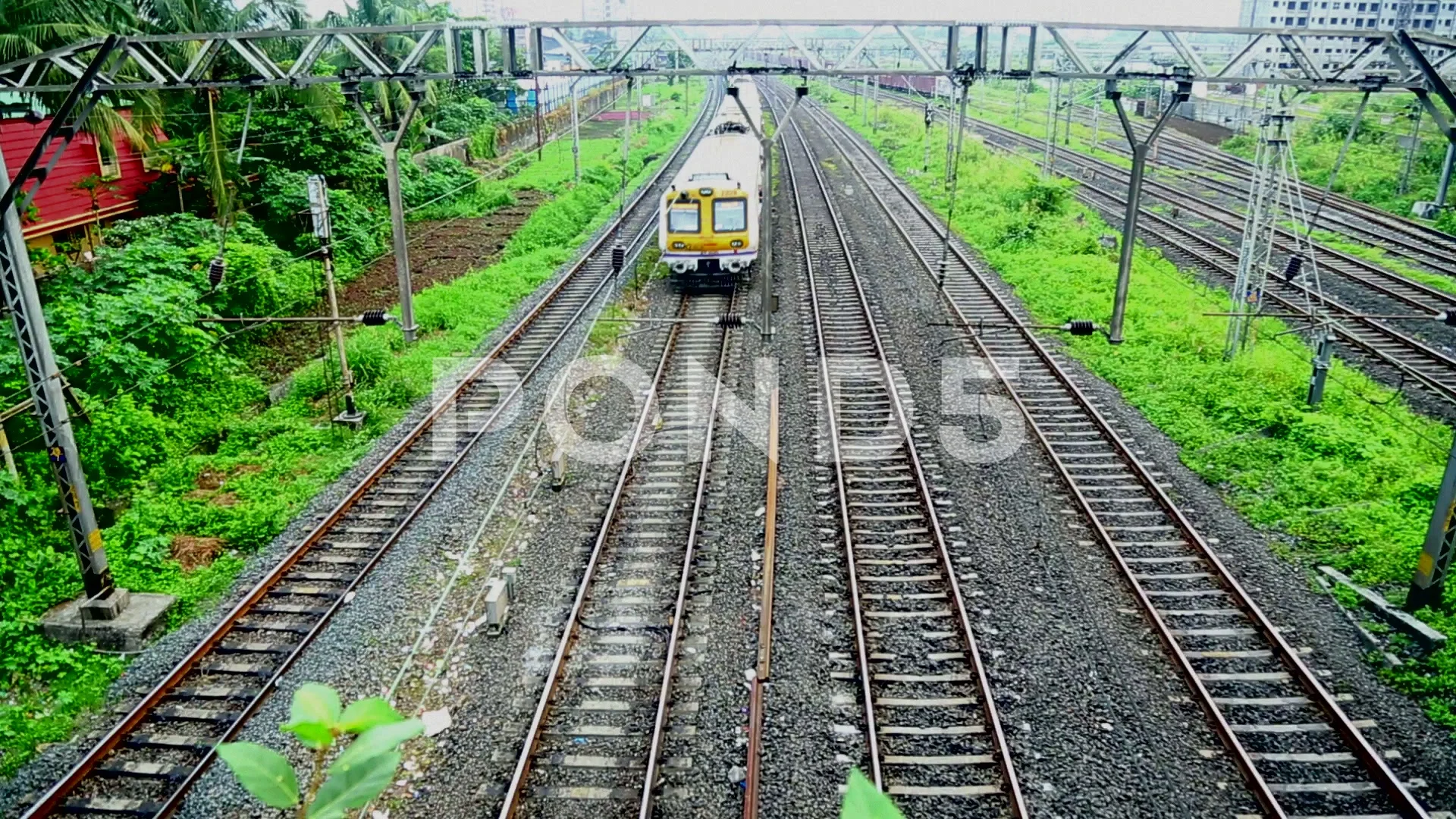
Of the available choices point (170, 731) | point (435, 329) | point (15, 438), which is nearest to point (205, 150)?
point (435, 329)

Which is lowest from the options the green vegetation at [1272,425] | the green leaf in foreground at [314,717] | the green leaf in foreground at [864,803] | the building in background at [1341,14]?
the green vegetation at [1272,425]

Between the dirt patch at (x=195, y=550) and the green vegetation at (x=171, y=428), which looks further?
the dirt patch at (x=195, y=550)

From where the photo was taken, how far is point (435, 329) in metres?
21.2

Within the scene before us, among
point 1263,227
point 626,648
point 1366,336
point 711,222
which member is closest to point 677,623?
point 626,648

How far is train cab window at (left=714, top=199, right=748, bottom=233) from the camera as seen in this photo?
22797 millimetres

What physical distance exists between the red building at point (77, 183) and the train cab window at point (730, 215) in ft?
40.6

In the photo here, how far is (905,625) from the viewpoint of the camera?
34.0 ft

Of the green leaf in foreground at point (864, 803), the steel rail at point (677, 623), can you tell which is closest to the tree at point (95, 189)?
the steel rail at point (677, 623)

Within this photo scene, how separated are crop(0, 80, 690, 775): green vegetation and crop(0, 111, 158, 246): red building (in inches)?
62.7

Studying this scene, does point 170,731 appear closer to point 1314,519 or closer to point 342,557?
point 342,557

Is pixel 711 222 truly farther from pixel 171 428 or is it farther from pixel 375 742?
pixel 375 742

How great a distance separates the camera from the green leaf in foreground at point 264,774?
1.57 m

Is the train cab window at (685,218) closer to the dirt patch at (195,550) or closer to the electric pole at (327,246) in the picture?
the electric pole at (327,246)

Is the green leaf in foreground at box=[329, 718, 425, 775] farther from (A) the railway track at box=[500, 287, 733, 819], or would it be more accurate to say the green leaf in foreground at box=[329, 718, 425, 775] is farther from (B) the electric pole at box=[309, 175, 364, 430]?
(B) the electric pole at box=[309, 175, 364, 430]
